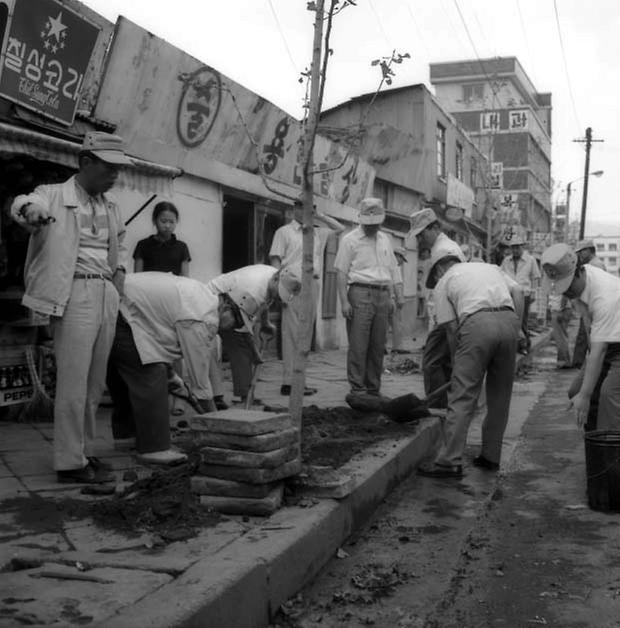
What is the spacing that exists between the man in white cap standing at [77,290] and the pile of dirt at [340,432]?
133 cm

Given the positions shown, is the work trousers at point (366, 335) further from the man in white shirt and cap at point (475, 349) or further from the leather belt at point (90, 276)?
the leather belt at point (90, 276)

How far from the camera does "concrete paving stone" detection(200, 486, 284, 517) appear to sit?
13.0 ft

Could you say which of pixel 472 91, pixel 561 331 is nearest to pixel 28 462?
pixel 561 331

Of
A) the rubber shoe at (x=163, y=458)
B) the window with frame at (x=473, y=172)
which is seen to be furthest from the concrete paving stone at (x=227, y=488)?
the window with frame at (x=473, y=172)

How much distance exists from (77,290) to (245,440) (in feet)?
4.22

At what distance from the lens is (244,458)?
13.1ft

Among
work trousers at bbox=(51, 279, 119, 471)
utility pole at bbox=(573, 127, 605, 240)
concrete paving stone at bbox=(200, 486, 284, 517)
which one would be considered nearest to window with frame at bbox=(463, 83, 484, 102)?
utility pole at bbox=(573, 127, 605, 240)

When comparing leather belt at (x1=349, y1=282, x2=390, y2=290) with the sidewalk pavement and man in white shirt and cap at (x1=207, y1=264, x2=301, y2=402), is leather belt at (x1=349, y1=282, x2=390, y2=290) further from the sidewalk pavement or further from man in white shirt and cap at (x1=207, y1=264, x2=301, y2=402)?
the sidewalk pavement

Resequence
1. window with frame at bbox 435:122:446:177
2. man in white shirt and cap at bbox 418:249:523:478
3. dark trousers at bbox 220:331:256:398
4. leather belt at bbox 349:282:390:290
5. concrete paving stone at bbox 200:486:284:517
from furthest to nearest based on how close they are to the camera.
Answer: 1. window with frame at bbox 435:122:446:177
2. leather belt at bbox 349:282:390:290
3. dark trousers at bbox 220:331:256:398
4. man in white shirt and cap at bbox 418:249:523:478
5. concrete paving stone at bbox 200:486:284:517

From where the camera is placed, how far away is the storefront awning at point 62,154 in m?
5.75

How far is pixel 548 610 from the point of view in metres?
3.48

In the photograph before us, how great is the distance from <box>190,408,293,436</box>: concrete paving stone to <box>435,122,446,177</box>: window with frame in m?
22.8

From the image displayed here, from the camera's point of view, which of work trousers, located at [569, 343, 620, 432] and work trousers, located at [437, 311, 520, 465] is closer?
work trousers, located at [569, 343, 620, 432]

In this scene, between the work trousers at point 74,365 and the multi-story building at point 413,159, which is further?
the multi-story building at point 413,159
